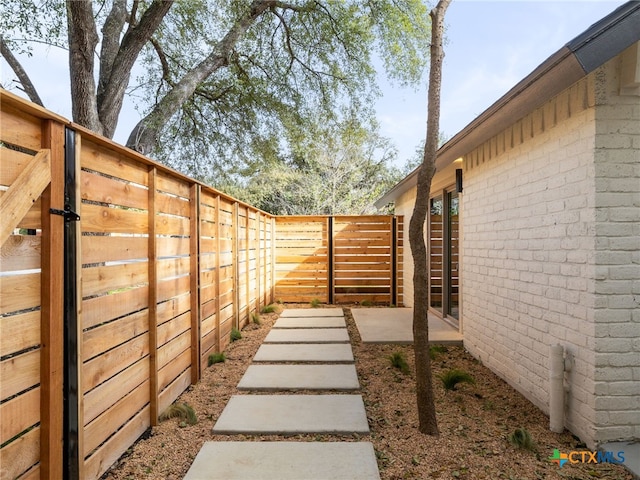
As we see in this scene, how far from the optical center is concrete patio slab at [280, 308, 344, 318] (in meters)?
6.99

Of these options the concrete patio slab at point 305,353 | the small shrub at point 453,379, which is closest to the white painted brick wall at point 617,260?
the small shrub at point 453,379

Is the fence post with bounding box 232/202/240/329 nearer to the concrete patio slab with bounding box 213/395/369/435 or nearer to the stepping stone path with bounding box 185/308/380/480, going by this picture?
the stepping stone path with bounding box 185/308/380/480

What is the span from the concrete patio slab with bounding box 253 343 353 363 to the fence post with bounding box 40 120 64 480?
270 centimetres

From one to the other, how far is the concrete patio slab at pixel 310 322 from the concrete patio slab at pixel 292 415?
2.78m

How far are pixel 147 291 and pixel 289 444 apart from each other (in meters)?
1.42

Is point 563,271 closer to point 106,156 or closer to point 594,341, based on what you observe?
point 594,341

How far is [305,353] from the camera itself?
4520mm

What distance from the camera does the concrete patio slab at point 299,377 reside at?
11.3 feet

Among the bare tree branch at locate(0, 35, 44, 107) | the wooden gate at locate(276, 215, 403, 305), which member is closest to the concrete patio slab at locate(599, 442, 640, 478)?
the wooden gate at locate(276, 215, 403, 305)

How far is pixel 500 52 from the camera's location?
10.5 meters

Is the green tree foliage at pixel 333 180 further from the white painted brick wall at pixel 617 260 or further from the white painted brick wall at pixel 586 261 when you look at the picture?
the white painted brick wall at pixel 617 260

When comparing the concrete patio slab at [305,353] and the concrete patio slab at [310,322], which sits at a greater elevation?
the concrete patio slab at [305,353]

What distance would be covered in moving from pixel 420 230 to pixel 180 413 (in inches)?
88.5

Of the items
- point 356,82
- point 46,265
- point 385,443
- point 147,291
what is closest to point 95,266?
point 46,265
